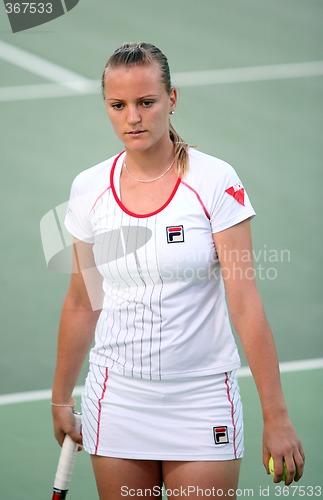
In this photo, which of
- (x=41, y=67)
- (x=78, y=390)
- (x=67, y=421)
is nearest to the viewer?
(x=67, y=421)

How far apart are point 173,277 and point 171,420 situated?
1.03 feet

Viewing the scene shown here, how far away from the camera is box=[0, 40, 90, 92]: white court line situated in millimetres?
6105

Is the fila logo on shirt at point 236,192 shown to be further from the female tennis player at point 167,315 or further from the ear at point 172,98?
the ear at point 172,98

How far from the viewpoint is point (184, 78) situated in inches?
244

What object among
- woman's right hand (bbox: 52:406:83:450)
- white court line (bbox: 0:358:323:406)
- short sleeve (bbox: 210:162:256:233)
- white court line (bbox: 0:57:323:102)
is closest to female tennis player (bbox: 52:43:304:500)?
short sleeve (bbox: 210:162:256:233)

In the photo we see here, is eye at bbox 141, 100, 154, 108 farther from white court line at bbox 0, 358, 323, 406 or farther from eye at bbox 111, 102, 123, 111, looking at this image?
white court line at bbox 0, 358, 323, 406

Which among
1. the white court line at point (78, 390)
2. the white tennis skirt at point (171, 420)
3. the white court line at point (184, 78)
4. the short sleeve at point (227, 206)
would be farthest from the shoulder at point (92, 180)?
the white court line at point (184, 78)

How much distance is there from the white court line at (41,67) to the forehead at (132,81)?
401 cm

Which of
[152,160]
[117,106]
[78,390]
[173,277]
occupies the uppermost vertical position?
[117,106]

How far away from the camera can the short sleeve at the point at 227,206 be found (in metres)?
2.12

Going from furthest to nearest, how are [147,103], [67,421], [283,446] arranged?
[67,421], [147,103], [283,446]

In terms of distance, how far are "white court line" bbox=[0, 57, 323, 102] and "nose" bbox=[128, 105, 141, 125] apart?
4000mm

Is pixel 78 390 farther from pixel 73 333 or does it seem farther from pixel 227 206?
pixel 227 206

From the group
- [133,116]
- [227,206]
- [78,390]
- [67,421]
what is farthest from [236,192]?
[78,390]
